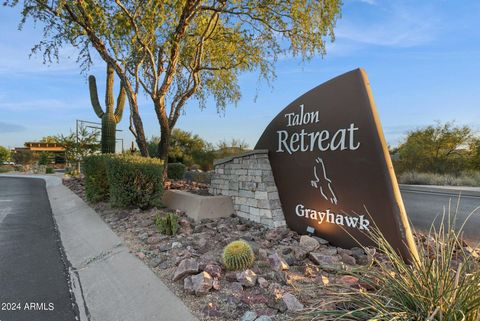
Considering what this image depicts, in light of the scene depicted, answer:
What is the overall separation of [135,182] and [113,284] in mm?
3924

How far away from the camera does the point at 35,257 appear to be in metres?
5.81

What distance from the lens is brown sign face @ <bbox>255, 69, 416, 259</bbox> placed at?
4637 millimetres

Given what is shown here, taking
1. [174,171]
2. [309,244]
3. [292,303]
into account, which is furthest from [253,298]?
[174,171]

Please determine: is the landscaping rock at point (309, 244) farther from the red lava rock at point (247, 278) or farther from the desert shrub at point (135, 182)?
the desert shrub at point (135, 182)

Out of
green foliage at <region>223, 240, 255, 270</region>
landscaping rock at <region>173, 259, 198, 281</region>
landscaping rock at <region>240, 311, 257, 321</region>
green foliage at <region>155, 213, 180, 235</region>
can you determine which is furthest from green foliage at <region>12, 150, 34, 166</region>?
landscaping rock at <region>240, 311, 257, 321</region>

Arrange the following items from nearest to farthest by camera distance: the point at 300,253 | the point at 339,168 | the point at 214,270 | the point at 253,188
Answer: the point at 214,270
the point at 300,253
the point at 339,168
the point at 253,188

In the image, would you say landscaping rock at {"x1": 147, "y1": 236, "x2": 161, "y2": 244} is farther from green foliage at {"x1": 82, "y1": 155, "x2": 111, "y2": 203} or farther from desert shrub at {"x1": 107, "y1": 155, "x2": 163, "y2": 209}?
green foliage at {"x1": 82, "y1": 155, "x2": 111, "y2": 203}

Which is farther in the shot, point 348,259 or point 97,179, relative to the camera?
point 97,179

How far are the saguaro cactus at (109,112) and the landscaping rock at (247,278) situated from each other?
13.0 m

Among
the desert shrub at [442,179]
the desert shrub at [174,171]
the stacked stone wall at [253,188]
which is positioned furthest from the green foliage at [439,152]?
the stacked stone wall at [253,188]

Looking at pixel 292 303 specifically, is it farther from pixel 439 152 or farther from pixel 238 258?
→ pixel 439 152

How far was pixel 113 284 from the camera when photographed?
14.7 ft

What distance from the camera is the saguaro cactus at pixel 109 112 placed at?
1531 cm

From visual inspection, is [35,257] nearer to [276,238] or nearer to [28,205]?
[276,238]
